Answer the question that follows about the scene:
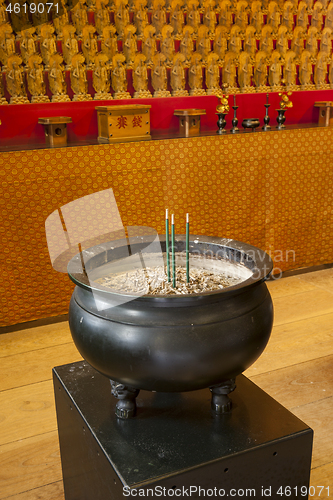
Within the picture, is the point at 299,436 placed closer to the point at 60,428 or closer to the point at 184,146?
the point at 60,428

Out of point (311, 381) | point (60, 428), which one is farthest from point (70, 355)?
point (311, 381)

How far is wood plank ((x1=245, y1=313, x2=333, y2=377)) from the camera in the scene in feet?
7.41

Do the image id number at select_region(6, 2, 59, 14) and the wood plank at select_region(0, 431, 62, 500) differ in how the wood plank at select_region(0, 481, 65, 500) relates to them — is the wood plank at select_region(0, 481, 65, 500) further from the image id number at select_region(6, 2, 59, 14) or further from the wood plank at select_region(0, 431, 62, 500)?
the image id number at select_region(6, 2, 59, 14)

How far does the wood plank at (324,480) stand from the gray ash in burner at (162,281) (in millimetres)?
773

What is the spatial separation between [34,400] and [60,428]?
667 mm

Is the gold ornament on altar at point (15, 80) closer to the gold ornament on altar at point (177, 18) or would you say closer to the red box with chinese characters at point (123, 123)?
the red box with chinese characters at point (123, 123)

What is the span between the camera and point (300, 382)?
6.86 feet

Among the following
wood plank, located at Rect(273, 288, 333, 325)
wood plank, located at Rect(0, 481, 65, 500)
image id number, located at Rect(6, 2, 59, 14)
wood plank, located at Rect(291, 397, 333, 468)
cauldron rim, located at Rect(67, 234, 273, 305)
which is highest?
image id number, located at Rect(6, 2, 59, 14)

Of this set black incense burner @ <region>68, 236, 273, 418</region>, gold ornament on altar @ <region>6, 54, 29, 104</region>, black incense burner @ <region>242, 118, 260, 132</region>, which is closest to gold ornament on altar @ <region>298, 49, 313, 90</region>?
black incense burner @ <region>242, 118, 260, 132</region>

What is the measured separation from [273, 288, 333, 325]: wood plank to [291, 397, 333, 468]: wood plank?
791 millimetres

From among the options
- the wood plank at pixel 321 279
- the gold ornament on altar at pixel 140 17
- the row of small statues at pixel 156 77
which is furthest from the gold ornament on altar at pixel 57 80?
the wood plank at pixel 321 279

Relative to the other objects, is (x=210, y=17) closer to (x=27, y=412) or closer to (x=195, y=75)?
(x=195, y=75)

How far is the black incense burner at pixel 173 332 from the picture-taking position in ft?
3.36

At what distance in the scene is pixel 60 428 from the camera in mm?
1401
